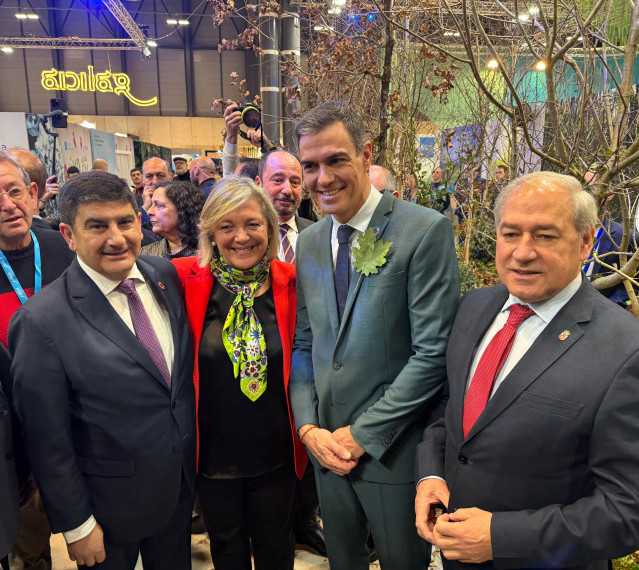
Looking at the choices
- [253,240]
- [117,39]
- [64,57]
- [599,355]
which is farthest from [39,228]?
[64,57]

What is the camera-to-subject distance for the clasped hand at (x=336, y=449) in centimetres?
165

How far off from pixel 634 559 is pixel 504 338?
2012 mm

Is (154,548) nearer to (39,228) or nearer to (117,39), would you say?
(39,228)

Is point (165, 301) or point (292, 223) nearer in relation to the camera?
point (165, 301)

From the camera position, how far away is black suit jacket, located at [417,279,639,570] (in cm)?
115

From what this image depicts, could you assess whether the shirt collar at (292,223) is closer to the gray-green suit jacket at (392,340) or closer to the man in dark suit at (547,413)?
the gray-green suit jacket at (392,340)

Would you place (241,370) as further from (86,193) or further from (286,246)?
(286,246)

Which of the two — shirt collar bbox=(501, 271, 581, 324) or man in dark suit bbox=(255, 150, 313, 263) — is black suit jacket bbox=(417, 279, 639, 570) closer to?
shirt collar bbox=(501, 271, 581, 324)

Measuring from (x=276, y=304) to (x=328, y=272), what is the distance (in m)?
0.35

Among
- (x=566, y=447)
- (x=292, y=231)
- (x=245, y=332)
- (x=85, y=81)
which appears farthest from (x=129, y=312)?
(x=85, y=81)

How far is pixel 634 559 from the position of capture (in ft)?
8.13

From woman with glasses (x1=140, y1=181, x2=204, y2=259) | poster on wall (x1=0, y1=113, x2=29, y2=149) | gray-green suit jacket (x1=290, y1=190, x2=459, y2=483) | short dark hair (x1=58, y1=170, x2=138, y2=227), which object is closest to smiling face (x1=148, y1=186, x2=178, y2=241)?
woman with glasses (x1=140, y1=181, x2=204, y2=259)

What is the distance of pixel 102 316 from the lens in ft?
5.41

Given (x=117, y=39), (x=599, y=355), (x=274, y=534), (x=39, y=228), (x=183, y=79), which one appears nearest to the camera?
(x=599, y=355)
